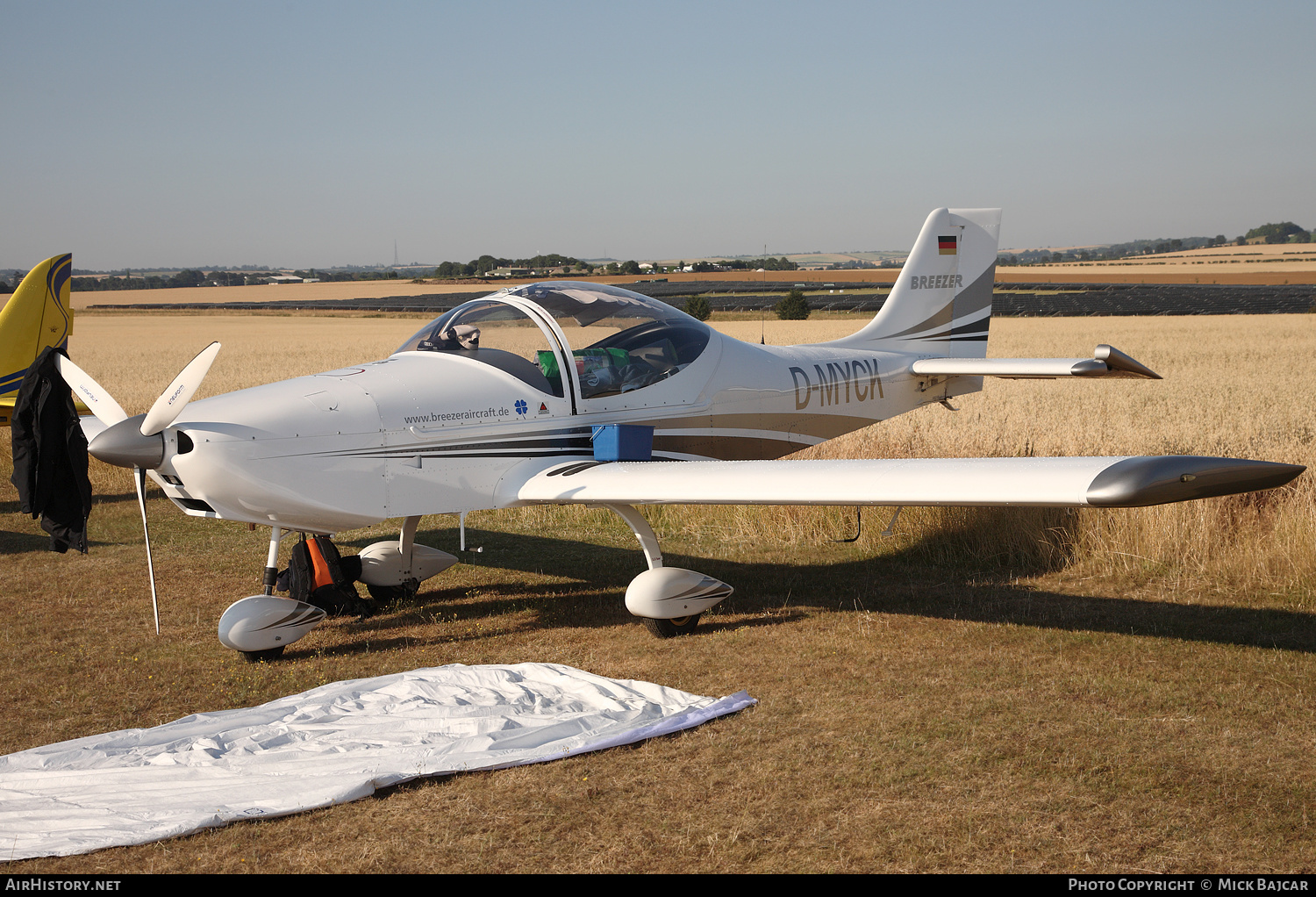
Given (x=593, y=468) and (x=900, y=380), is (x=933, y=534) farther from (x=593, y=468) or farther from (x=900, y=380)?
(x=593, y=468)

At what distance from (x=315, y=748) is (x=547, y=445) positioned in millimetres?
2740

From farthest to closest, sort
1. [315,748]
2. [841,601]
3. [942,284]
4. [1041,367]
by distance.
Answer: [942,284] → [1041,367] → [841,601] → [315,748]

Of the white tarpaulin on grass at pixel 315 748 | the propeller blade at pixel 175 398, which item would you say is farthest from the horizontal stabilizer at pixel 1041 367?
the propeller blade at pixel 175 398

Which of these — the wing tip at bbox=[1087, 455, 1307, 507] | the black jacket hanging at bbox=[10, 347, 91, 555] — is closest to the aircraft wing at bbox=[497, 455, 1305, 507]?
the wing tip at bbox=[1087, 455, 1307, 507]

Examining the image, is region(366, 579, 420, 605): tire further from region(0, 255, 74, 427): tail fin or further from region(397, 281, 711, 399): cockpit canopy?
region(0, 255, 74, 427): tail fin

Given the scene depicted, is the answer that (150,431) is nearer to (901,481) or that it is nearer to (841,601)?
(901,481)

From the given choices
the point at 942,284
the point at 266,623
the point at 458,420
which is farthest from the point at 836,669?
the point at 942,284

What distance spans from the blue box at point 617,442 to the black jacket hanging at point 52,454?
3.15 m

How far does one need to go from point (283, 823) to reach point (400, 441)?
2.78m

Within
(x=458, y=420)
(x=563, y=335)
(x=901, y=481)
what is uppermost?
(x=563, y=335)

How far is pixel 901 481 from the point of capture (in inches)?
220

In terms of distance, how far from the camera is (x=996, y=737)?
4762 mm
